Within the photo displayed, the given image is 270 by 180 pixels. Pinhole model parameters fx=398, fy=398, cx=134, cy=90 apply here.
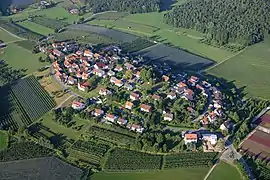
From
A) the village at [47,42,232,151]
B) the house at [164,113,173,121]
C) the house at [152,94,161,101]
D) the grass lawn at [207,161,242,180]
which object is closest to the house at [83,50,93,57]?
the village at [47,42,232,151]

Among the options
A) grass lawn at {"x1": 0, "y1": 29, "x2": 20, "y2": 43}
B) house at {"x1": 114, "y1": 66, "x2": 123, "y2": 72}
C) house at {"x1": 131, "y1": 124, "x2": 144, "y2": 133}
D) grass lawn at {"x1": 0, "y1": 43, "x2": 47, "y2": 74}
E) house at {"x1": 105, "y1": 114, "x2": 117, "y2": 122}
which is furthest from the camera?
grass lawn at {"x1": 0, "y1": 29, "x2": 20, "y2": 43}

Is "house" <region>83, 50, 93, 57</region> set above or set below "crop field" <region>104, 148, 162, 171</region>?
above

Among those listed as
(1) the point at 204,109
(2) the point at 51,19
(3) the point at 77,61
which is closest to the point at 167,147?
(1) the point at 204,109

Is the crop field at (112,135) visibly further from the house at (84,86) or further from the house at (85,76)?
the house at (85,76)

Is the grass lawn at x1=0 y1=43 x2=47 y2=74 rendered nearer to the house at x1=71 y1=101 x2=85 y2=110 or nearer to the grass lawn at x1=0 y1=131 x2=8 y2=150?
the house at x1=71 y1=101 x2=85 y2=110

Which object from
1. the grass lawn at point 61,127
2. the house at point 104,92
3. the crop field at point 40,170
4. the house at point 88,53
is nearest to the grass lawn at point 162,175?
the crop field at point 40,170

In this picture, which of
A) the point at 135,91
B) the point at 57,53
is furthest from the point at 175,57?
the point at 57,53

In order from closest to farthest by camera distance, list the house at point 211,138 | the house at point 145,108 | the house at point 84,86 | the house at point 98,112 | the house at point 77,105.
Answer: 1. the house at point 211,138
2. the house at point 98,112
3. the house at point 145,108
4. the house at point 77,105
5. the house at point 84,86
